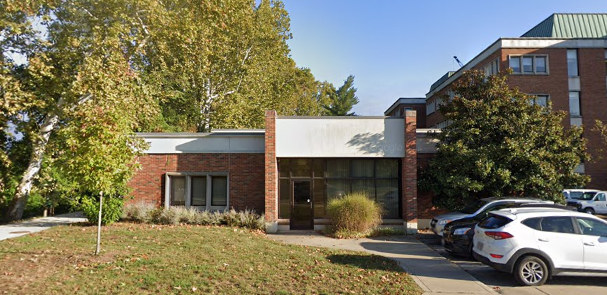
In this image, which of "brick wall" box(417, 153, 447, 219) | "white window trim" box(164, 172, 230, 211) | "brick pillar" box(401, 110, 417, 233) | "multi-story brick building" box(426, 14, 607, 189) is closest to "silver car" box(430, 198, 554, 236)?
"brick pillar" box(401, 110, 417, 233)

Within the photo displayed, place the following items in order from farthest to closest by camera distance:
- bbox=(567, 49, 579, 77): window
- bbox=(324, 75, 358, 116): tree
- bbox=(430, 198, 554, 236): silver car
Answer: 1. bbox=(324, 75, 358, 116): tree
2. bbox=(567, 49, 579, 77): window
3. bbox=(430, 198, 554, 236): silver car

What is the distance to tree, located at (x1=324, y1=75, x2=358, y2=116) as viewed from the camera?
51344mm

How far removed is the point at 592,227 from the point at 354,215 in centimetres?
708

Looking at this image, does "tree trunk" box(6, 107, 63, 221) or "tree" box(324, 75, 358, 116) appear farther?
"tree" box(324, 75, 358, 116)

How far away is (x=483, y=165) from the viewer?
13.4 m

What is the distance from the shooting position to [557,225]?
7965mm

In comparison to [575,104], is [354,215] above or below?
below

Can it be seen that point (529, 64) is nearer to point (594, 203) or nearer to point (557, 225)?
point (594, 203)

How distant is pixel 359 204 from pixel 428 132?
15.7 ft

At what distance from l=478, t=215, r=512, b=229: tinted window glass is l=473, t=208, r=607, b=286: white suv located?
78 mm

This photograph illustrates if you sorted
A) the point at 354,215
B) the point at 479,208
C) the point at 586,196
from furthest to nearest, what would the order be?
the point at 586,196, the point at 354,215, the point at 479,208

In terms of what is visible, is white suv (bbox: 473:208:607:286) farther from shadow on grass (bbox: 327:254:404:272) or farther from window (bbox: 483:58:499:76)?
window (bbox: 483:58:499:76)

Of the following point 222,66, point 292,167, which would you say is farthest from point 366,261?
point 222,66

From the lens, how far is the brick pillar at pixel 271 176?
14391 millimetres
